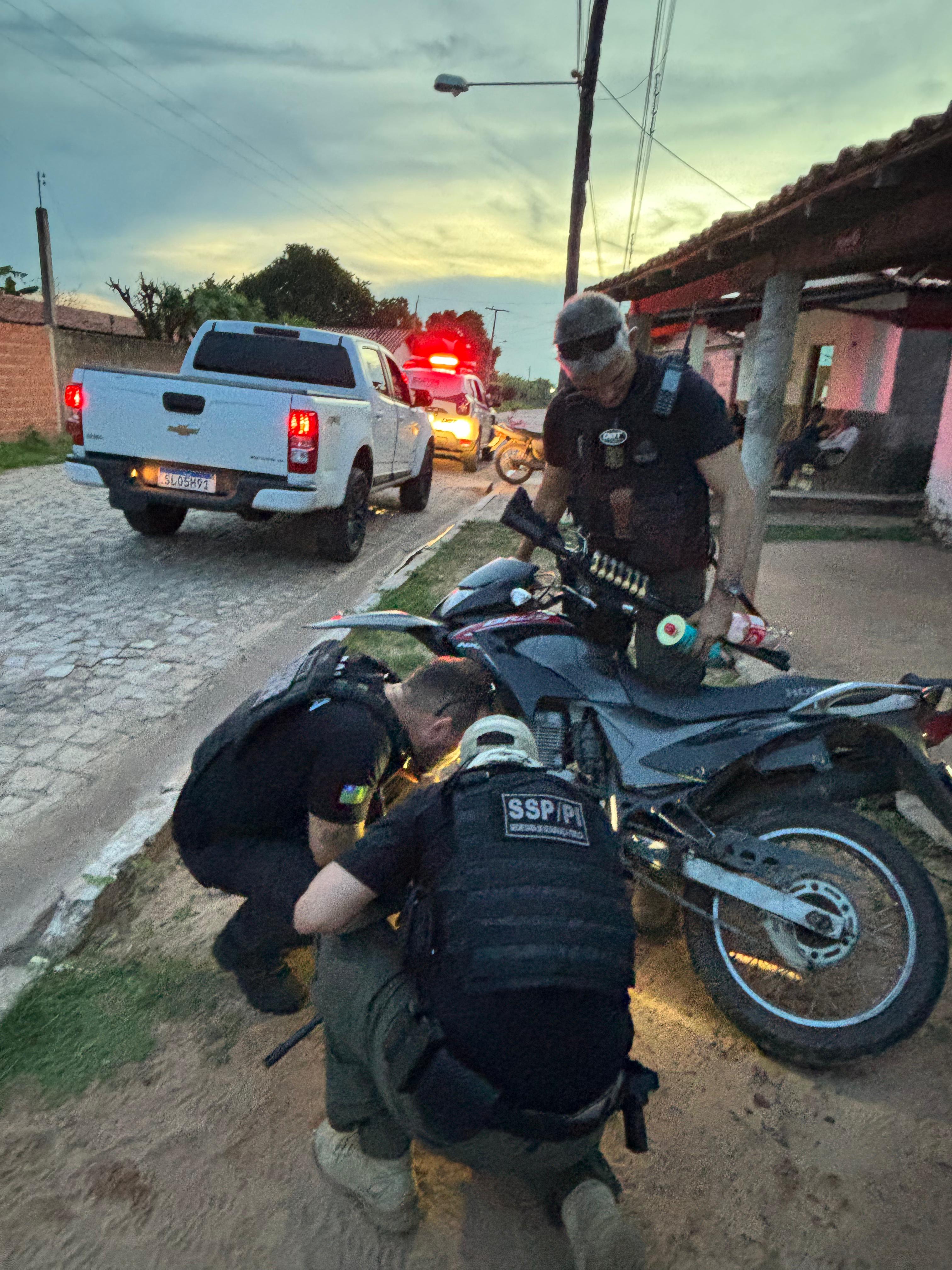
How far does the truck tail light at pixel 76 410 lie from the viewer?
6.84 meters

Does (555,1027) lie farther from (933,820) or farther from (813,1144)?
(933,820)

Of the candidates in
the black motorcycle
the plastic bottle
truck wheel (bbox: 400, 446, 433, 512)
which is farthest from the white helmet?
truck wheel (bbox: 400, 446, 433, 512)

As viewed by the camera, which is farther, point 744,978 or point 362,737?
point 744,978

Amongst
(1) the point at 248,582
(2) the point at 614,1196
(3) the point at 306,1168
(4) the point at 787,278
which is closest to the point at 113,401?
A: (1) the point at 248,582

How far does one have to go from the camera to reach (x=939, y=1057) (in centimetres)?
235

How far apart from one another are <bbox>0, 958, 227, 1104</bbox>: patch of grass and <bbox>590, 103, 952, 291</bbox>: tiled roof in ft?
16.5

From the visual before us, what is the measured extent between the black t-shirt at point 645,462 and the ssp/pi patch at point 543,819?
1606 mm

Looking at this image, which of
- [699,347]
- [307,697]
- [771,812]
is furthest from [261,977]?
[699,347]

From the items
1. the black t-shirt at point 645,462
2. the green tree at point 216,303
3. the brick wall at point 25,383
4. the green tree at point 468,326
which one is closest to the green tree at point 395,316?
the green tree at point 468,326

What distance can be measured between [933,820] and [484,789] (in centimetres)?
227

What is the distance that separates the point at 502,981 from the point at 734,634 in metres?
1.57

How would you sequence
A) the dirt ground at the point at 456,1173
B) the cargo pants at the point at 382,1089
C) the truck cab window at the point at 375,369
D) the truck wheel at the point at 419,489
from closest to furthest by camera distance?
the cargo pants at the point at 382,1089 → the dirt ground at the point at 456,1173 → the truck cab window at the point at 375,369 → the truck wheel at the point at 419,489

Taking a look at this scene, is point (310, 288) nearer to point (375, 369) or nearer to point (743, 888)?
point (375, 369)

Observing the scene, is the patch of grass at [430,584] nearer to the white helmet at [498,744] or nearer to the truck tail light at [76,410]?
the white helmet at [498,744]
